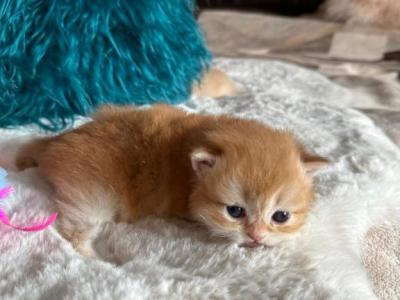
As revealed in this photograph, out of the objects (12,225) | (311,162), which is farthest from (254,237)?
(12,225)

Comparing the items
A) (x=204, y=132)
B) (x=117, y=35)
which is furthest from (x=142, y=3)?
(x=204, y=132)

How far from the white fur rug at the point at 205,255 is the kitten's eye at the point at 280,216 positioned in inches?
1.4

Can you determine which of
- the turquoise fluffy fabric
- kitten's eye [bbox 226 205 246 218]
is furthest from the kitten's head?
the turquoise fluffy fabric

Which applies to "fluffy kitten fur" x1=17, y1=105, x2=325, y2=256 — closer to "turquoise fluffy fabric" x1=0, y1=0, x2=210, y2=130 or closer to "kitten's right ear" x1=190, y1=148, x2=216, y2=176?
"kitten's right ear" x1=190, y1=148, x2=216, y2=176

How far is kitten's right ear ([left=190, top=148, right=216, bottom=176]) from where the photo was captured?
84 centimetres

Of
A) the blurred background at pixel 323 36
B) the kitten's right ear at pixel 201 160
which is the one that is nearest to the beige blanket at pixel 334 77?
the blurred background at pixel 323 36

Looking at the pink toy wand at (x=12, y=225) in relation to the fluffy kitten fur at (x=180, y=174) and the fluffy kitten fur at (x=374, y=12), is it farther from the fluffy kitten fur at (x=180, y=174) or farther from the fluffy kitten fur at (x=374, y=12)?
the fluffy kitten fur at (x=374, y=12)

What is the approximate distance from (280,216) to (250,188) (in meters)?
Answer: 0.06

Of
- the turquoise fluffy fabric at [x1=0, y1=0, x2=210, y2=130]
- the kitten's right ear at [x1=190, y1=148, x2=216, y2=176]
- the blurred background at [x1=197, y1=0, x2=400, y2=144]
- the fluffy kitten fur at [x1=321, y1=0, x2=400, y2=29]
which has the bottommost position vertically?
the blurred background at [x1=197, y1=0, x2=400, y2=144]

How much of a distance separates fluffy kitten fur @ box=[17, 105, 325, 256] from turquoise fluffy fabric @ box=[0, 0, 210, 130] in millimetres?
268

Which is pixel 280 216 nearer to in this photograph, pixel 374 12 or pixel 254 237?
pixel 254 237

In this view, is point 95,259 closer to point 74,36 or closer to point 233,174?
point 233,174

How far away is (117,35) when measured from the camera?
1252 millimetres

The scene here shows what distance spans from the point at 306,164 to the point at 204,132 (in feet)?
0.47
